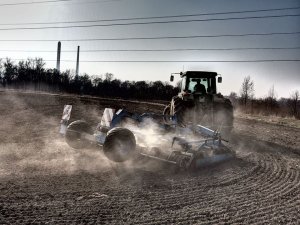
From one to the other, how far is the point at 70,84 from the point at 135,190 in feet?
153

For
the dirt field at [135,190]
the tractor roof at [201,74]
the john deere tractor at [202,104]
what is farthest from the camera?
the tractor roof at [201,74]

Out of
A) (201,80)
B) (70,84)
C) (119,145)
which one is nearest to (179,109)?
(201,80)

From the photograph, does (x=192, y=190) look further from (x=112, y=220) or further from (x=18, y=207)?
(x=18, y=207)

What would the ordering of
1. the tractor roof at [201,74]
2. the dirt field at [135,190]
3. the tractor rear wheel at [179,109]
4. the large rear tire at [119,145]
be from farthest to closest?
the tractor roof at [201,74] → the tractor rear wheel at [179,109] → the large rear tire at [119,145] → the dirt field at [135,190]

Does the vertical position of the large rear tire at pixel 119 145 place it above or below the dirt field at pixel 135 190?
above

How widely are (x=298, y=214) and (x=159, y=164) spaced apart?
Answer: 3.12 m

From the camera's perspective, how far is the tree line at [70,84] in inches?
1971

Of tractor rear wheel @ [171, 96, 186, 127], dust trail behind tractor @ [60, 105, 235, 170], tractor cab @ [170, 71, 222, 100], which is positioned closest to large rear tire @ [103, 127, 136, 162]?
dust trail behind tractor @ [60, 105, 235, 170]

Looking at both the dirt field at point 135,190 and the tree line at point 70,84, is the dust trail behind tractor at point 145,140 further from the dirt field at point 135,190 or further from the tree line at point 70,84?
the tree line at point 70,84

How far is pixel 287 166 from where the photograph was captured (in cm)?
766

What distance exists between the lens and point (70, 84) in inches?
1981

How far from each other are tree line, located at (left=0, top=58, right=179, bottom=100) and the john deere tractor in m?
35.4

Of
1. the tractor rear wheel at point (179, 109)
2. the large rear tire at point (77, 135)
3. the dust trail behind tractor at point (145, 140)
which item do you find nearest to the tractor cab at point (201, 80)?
the tractor rear wheel at point (179, 109)

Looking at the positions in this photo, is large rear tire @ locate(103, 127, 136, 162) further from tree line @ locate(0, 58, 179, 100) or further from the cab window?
tree line @ locate(0, 58, 179, 100)
